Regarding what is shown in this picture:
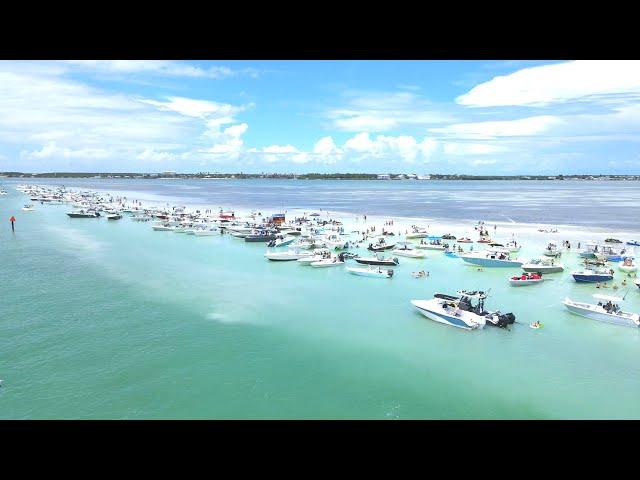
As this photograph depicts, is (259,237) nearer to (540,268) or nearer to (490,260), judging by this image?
(490,260)

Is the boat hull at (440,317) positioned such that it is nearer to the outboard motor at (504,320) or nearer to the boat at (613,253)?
the outboard motor at (504,320)

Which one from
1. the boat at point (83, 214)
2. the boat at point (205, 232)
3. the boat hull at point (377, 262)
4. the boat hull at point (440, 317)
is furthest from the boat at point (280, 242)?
the boat at point (83, 214)

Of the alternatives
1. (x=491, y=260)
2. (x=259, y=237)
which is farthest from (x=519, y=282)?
(x=259, y=237)

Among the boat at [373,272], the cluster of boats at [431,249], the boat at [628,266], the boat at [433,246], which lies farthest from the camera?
the boat at [433,246]

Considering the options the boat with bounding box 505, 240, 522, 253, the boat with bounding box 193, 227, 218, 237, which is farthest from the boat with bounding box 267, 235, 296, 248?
the boat with bounding box 505, 240, 522, 253

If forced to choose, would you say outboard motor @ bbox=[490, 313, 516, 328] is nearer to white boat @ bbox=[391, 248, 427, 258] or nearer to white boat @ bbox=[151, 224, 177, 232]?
white boat @ bbox=[391, 248, 427, 258]
